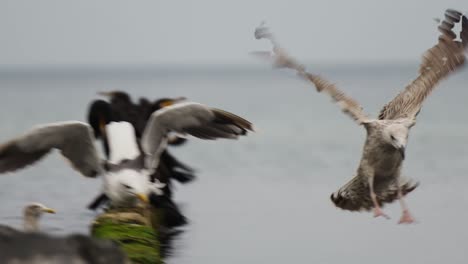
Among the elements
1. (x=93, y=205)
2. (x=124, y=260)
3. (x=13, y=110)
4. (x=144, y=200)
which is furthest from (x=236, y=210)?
(x=13, y=110)

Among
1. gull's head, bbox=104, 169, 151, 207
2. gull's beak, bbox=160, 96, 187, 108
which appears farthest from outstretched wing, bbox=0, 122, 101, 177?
gull's beak, bbox=160, 96, 187, 108

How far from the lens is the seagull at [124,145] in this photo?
471 inches

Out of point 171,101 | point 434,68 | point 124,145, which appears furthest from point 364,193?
point 171,101

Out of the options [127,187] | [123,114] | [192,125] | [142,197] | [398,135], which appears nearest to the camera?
[398,135]

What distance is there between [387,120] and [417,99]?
0.35 meters

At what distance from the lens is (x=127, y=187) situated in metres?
11.9

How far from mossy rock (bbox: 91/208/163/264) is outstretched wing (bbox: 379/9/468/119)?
2.36 meters

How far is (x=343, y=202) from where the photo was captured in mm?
11359

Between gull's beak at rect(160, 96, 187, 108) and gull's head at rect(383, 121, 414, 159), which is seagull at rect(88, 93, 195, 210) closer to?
gull's beak at rect(160, 96, 187, 108)

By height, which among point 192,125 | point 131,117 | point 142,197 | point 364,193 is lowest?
point 142,197

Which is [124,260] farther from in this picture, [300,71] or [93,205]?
[93,205]

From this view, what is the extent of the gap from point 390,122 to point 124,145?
8.68 feet

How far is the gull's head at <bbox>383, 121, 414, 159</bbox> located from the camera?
1045cm

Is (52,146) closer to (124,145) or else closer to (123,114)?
(124,145)
